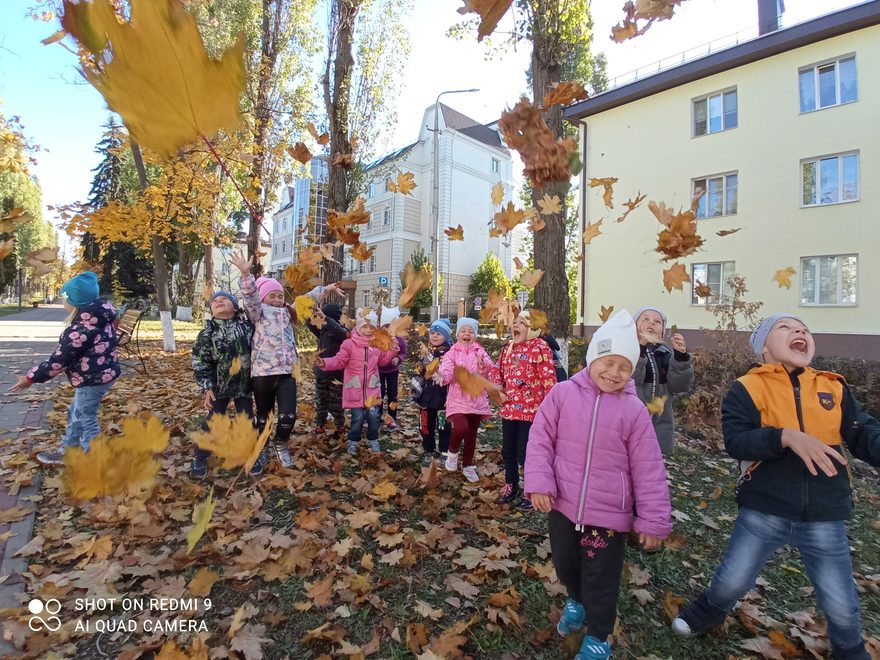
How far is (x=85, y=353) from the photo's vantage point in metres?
3.73

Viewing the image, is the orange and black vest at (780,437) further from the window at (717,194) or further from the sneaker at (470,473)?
the window at (717,194)

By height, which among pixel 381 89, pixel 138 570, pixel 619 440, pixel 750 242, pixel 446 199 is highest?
pixel 446 199

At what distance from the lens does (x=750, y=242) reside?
1420cm

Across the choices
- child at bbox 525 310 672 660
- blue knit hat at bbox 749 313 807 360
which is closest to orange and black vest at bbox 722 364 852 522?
blue knit hat at bbox 749 313 807 360

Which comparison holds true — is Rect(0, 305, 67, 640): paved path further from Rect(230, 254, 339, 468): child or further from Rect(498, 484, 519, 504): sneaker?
Rect(498, 484, 519, 504): sneaker

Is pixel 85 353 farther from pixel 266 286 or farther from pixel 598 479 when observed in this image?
pixel 598 479

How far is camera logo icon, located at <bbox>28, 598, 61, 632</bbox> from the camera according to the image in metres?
2.11

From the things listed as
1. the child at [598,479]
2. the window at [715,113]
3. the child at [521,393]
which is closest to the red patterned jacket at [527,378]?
the child at [521,393]

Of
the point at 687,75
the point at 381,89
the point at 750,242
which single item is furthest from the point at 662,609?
the point at 687,75

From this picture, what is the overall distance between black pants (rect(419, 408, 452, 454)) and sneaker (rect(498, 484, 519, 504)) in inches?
39.1

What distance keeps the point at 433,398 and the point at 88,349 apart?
9.61 ft

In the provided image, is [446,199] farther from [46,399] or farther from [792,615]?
[792,615]

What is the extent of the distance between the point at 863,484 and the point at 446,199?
2741cm

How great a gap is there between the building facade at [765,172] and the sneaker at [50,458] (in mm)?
15647
